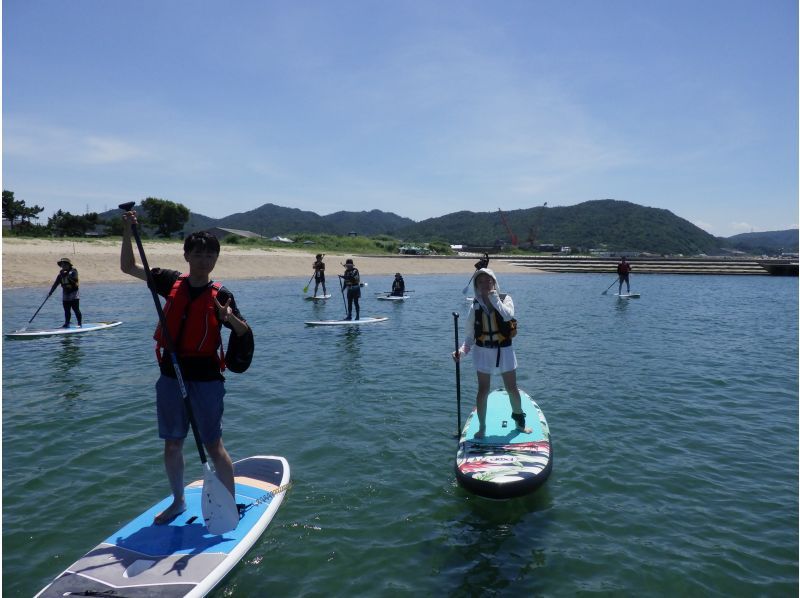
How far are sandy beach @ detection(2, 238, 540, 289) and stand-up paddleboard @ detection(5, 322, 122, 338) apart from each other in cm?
1481

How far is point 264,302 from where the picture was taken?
2511 cm

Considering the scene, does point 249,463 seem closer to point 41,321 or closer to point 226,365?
point 226,365

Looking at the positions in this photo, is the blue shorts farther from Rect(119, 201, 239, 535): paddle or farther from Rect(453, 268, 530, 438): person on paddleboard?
Rect(453, 268, 530, 438): person on paddleboard

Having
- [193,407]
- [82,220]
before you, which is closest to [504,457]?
[193,407]

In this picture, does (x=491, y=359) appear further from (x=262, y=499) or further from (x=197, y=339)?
(x=197, y=339)

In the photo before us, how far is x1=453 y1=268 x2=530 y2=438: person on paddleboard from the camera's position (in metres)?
6.26

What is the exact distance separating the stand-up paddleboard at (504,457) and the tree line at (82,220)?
56851 millimetres

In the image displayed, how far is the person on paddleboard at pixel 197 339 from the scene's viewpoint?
4.25 metres

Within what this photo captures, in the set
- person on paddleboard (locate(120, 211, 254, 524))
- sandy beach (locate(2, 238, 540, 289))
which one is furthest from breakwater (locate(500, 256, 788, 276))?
person on paddleboard (locate(120, 211, 254, 524))

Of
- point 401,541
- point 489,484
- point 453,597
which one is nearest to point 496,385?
point 489,484

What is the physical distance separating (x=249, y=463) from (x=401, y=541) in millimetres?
2120

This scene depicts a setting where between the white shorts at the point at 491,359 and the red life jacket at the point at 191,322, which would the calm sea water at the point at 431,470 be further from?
the red life jacket at the point at 191,322

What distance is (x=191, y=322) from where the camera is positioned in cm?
424

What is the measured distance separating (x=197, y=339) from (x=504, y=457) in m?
3.77
